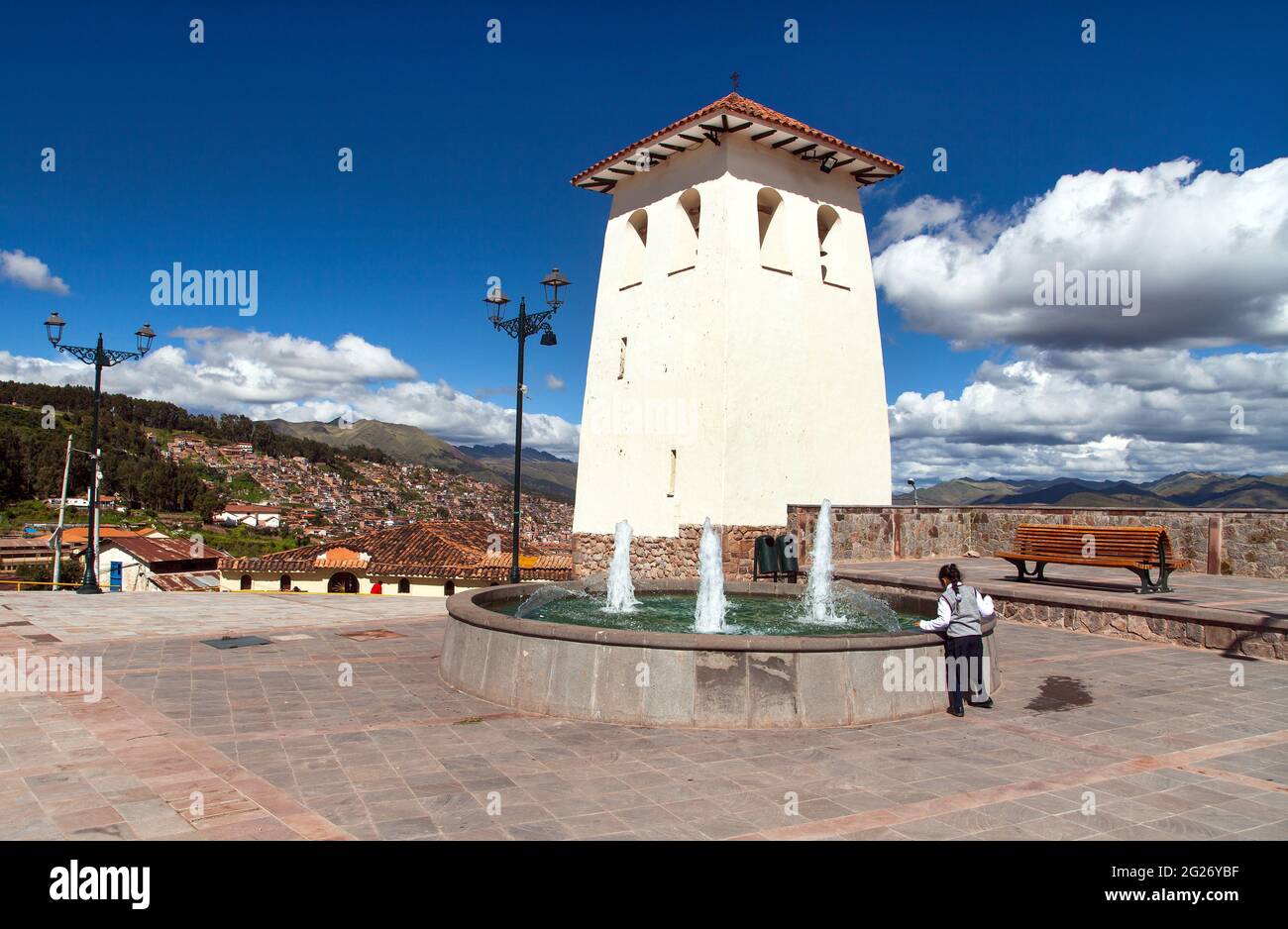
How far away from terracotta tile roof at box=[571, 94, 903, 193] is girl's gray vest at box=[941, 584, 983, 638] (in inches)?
550

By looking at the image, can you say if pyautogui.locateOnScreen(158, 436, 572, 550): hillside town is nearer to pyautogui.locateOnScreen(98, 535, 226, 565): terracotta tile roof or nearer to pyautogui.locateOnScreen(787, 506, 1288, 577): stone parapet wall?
pyautogui.locateOnScreen(98, 535, 226, 565): terracotta tile roof

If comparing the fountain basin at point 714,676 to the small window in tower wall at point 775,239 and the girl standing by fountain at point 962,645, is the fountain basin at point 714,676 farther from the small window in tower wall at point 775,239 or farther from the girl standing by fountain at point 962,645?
the small window in tower wall at point 775,239

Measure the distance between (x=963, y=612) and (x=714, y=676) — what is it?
207 centimetres

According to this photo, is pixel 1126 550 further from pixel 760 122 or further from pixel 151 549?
pixel 151 549

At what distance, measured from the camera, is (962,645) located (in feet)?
20.6

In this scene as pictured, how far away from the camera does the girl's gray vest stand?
20.5ft

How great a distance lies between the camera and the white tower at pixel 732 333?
→ 18.1m

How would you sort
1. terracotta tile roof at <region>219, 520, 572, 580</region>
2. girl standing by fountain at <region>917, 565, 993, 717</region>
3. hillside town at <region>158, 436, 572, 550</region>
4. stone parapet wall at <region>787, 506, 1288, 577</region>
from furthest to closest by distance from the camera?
hillside town at <region>158, 436, 572, 550</region>, terracotta tile roof at <region>219, 520, 572, 580</region>, stone parapet wall at <region>787, 506, 1288, 577</region>, girl standing by fountain at <region>917, 565, 993, 717</region>

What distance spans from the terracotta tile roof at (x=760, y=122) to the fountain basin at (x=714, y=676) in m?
14.4

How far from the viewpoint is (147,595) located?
14039 mm

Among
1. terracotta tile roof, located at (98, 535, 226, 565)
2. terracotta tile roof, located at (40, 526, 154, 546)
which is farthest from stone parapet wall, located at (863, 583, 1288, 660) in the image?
terracotta tile roof, located at (40, 526, 154, 546)

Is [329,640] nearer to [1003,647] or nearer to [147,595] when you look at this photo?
[147,595]

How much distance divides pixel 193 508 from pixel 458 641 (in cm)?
8122
